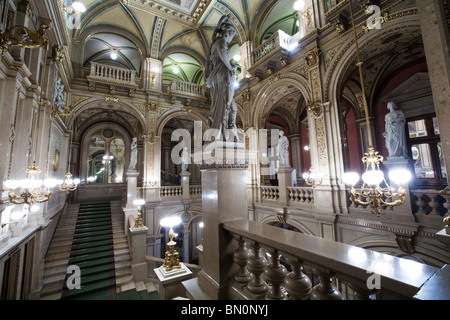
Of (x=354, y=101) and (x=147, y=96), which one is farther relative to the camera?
(x=147, y=96)

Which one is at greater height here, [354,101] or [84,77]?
[84,77]

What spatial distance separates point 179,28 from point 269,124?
7.68 meters

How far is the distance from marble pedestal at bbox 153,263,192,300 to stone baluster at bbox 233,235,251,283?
1.25 meters

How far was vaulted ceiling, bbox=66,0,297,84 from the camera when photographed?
29.8 feet

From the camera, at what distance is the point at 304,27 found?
7.27 metres

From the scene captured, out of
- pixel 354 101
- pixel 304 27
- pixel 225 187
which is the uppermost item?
pixel 304 27

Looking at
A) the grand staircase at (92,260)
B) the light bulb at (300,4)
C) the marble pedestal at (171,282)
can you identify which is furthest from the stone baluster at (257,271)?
the light bulb at (300,4)

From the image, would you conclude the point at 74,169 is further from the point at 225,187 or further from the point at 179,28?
the point at 225,187

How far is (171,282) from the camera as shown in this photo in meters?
2.68

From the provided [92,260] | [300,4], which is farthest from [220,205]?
[300,4]

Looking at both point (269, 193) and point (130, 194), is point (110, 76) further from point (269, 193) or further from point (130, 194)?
point (269, 193)

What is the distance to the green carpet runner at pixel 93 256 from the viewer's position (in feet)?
18.5

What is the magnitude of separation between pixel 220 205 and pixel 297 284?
0.98 m

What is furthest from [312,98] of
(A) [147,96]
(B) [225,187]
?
(A) [147,96]
